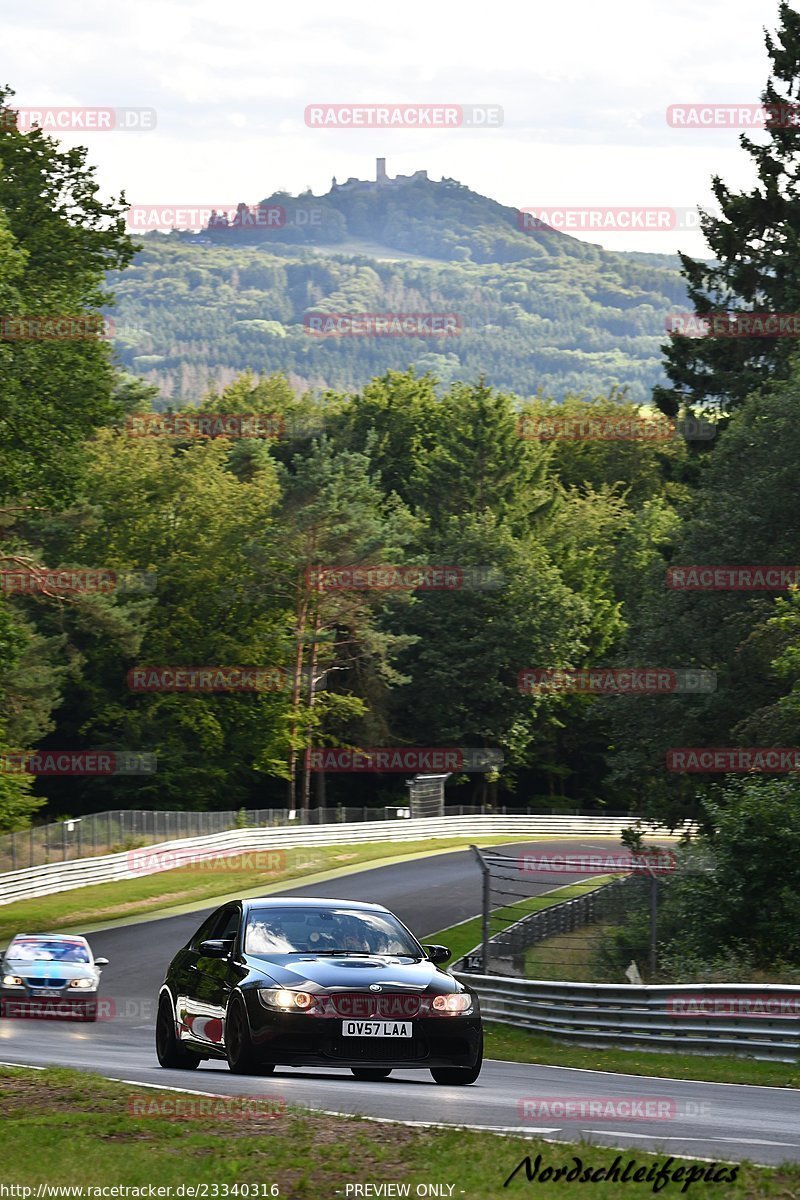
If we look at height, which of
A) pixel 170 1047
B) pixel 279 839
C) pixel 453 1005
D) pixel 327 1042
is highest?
pixel 453 1005

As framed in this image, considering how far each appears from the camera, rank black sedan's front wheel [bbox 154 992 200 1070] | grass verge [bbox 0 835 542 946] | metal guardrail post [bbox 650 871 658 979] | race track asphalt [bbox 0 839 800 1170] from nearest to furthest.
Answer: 1. race track asphalt [bbox 0 839 800 1170]
2. black sedan's front wheel [bbox 154 992 200 1070]
3. metal guardrail post [bbox 650 871 658 979]
4. grass verge [bbox 0 835 542 946]

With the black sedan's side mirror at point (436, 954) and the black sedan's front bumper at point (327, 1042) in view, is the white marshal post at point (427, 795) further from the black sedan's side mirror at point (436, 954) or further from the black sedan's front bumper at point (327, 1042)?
the black sedan's front bumper at point (327, 1042)

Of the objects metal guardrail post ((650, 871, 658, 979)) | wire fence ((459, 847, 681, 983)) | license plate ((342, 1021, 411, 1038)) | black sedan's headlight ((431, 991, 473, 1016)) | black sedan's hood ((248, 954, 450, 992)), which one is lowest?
wire fence ((459, 847, 681, 983))

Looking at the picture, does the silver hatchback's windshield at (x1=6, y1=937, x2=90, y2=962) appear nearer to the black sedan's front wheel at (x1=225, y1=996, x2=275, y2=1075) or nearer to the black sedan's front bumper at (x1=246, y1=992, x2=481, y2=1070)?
the black sedan's front wheel at (x1=225, y1=996, x2=275, y2=1075)

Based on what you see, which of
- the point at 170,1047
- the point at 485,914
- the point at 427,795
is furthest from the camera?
the point at 427,795

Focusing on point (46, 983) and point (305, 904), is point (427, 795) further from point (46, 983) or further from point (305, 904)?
point (305, 904)

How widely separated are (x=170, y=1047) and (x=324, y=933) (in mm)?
1948

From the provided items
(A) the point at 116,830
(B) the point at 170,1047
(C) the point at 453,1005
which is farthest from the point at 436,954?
(A) the point at 116,830

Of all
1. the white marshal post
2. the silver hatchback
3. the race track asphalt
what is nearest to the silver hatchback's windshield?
the silver hatchback

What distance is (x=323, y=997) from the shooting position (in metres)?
12.7

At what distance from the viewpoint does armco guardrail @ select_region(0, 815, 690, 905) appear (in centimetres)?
5016

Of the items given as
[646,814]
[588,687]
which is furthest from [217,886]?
[588,687]

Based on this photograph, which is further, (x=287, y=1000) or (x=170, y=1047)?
(x=170, y=1047)

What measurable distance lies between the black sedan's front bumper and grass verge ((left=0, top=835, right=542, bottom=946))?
30.2 metres
